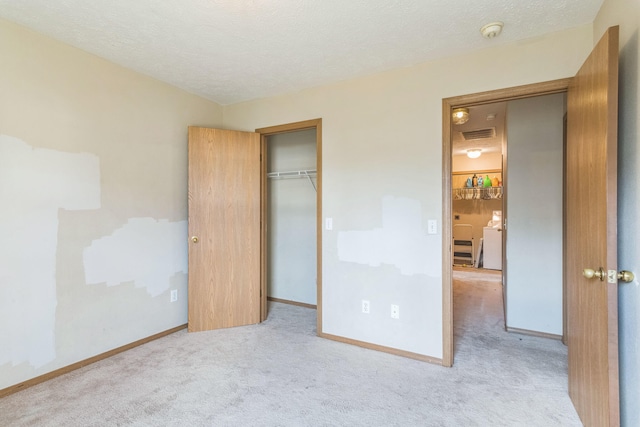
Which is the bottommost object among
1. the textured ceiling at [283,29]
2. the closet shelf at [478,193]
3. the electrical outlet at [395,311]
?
the electrical outlet at [395,311]

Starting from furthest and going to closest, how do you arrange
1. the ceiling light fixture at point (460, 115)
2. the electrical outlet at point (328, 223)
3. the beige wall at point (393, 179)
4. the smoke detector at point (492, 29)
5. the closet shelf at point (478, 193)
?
the closet shelf at point (478, 193) < the ceiling light fixture at point (460, 115) < the electrical outlet at point (328, 223) < the beige wall at point (393, 179) < the smoke detector at point (492, 29)

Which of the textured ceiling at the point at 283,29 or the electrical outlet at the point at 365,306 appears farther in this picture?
the electrical outlet at the point at 365,306

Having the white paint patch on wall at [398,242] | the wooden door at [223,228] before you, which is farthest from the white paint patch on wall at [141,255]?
the white paint patch on wall at [398,242]

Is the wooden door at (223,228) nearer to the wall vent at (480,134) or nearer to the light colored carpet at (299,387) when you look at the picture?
the light colored carpet at (299,387)

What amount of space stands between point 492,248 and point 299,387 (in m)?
5.85

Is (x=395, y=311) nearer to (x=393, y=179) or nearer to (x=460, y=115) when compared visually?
(x=393, y=179)

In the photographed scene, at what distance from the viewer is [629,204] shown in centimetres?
140

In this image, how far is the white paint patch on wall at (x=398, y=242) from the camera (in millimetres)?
2482

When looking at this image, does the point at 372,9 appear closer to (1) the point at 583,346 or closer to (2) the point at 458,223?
(1) the point at 583,346

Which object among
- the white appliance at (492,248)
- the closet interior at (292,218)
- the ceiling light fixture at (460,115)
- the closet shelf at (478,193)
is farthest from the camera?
the closet shelf at (478,193)

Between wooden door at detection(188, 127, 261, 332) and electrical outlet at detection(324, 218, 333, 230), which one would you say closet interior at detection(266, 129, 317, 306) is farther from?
electrical outlet at detection(324, 218, 333, 230)

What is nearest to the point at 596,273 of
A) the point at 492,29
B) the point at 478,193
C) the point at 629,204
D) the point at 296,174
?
the point at 629,204

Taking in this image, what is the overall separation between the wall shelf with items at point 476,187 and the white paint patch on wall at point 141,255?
6221 millimetres

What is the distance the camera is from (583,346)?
5.54 ft
